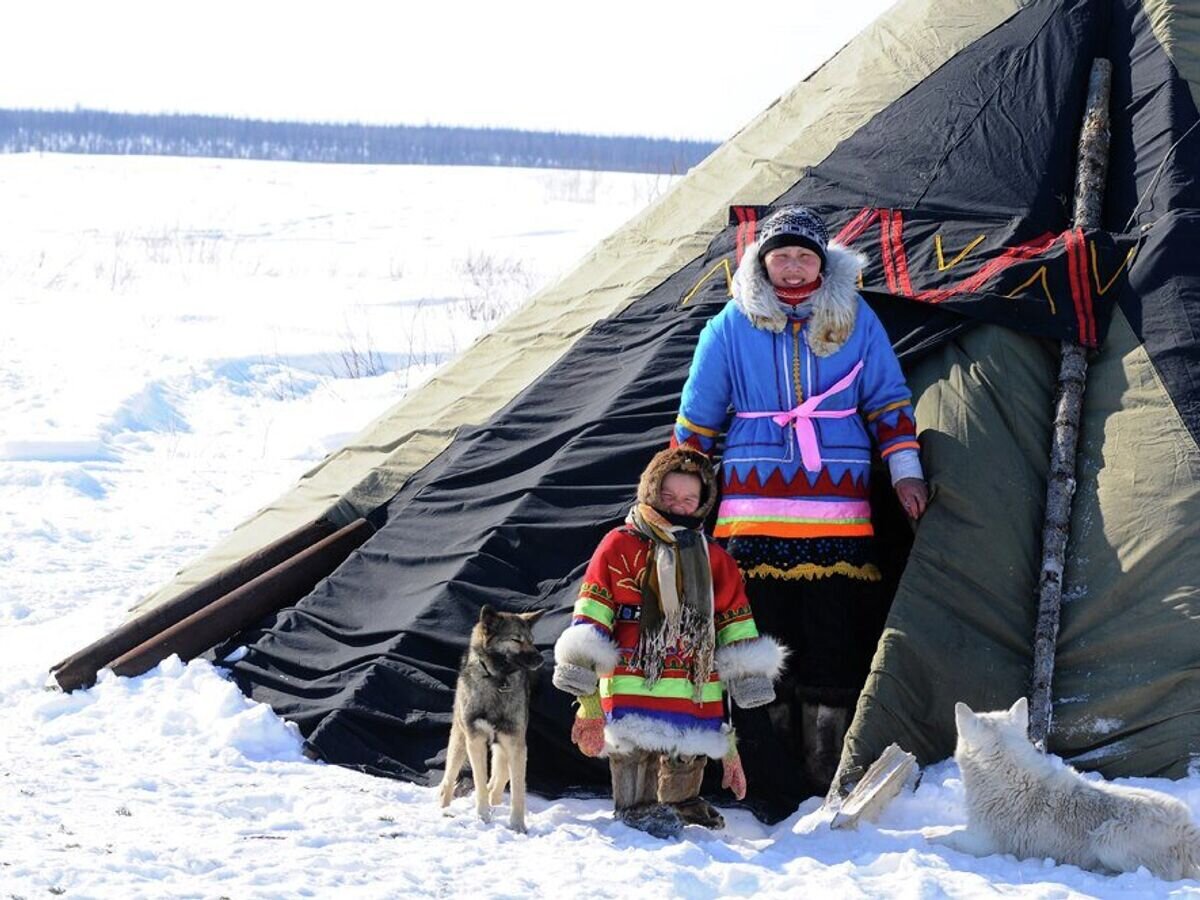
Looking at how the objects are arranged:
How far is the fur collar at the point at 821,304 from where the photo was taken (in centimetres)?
504

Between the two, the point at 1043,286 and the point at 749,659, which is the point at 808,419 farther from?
the point at 1043,286

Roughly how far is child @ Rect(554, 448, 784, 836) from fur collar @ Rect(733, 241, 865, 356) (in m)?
0.60

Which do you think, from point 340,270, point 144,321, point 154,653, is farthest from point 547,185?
point 154,653

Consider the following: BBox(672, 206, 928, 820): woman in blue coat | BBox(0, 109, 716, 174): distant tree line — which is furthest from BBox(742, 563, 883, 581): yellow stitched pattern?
BBox(0, 109, 716, 174): distant tree line

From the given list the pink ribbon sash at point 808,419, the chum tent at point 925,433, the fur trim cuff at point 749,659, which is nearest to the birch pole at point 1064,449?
the chum tent at point 925,433

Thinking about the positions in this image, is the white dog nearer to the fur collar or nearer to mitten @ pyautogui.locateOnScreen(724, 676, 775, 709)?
mitten @ pyautogui.locateOnScreen(724, 676, 775, 709)

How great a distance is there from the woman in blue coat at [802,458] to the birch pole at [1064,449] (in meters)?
0.46

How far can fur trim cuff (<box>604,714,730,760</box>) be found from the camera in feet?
15.2

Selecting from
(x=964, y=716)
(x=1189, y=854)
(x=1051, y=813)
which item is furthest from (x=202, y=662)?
(x=1189, y=854)

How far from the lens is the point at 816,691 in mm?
5168

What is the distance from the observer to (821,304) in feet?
16.5

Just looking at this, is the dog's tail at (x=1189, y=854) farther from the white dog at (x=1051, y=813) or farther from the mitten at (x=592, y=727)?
the mitten at (x=592, y=727)

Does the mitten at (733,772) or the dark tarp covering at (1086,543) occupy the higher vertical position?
the dark tarp covering at (1086,543)

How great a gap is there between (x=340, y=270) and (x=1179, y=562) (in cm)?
1876
